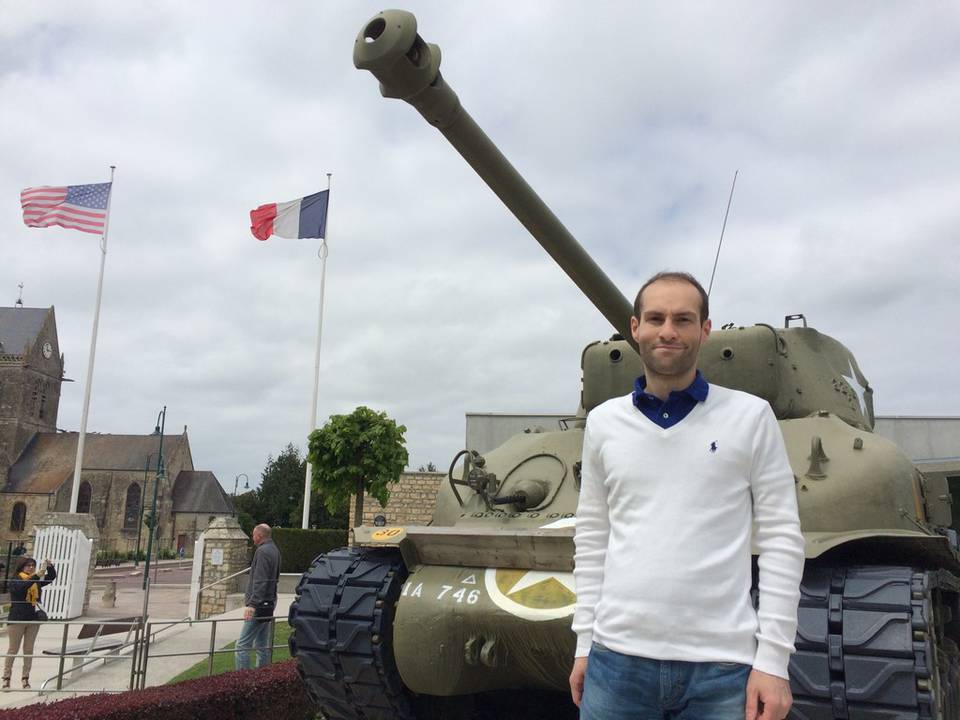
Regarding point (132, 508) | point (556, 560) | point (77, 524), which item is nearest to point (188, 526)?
point (132, 508)

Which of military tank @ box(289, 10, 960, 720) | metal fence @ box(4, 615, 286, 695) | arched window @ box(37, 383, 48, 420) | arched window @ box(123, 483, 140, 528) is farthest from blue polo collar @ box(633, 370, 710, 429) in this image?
arched window @ box(37, 383, 48, 420)

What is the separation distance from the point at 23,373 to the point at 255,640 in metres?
55.6

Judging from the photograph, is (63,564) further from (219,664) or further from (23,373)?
(23,373)

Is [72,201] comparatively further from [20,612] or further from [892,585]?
[892,585]

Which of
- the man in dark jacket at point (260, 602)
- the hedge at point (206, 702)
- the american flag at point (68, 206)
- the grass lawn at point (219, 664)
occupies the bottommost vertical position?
the grass lawn at point (219, 664)

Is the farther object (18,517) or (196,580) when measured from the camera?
(18,517)

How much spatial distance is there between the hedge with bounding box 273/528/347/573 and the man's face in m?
21.2

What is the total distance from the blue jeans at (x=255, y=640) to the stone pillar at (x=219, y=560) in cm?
951

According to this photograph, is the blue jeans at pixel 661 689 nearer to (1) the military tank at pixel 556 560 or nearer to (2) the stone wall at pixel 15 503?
(1) the military tank at pixel 556 560

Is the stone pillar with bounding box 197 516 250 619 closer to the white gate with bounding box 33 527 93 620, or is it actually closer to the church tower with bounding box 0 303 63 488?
the white gate with bounding box 33 527 93 620

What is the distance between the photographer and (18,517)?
58438 millimetres

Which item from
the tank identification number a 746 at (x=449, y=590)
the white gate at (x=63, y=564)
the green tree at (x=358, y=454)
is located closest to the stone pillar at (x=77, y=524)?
the white gate at (x=63, y=564)

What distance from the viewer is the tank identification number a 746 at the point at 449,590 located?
482cm

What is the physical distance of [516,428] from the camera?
25.3m
